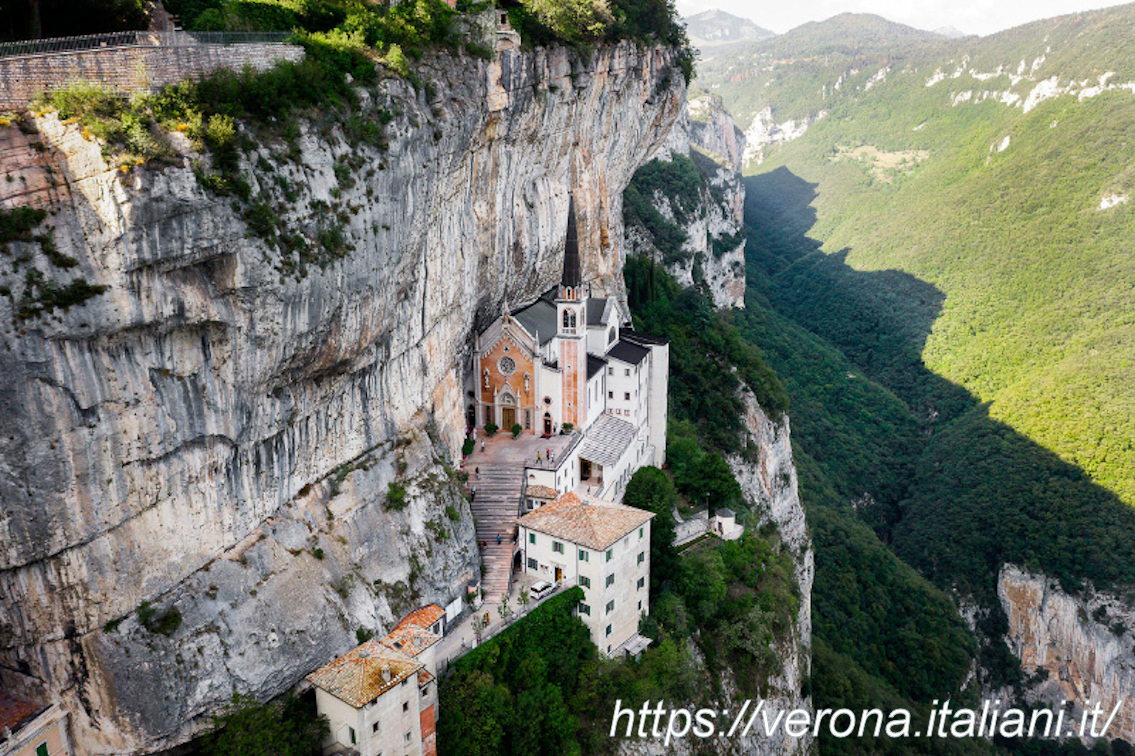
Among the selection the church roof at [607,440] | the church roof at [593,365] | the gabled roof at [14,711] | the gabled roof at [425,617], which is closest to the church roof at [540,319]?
the church roof at [593,365]

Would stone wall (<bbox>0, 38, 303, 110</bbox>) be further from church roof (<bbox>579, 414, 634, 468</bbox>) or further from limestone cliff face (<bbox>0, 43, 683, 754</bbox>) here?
church roof (<bbox>579, 414, 634, 468</bbox>)

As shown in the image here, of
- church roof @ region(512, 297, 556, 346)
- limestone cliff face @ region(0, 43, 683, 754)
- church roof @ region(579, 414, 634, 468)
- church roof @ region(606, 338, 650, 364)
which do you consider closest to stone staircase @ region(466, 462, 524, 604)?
limestone cliff face @ region(0, 43, 683, 754)

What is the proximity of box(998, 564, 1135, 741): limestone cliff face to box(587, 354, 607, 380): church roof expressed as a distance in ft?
166

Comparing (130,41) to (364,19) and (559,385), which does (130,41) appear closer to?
(364,19)

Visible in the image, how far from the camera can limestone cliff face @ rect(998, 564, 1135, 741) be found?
71.4 metres

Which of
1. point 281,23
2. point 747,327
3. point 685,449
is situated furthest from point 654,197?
point 281,23

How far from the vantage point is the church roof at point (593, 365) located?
45.6m

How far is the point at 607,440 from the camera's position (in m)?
45.2

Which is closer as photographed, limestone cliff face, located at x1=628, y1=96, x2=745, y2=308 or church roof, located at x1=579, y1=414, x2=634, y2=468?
church roof, located at x1=579, y1=414, x2=634, y2=468

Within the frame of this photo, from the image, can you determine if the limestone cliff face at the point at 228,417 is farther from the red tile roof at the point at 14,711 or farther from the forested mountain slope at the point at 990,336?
the forested mountain slope at the point at 990,336

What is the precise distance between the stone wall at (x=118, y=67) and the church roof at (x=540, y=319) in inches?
896

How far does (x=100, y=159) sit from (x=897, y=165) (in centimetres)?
19235

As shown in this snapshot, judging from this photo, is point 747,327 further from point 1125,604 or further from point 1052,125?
point 1052,125

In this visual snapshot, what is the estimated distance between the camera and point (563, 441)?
43062 mm
